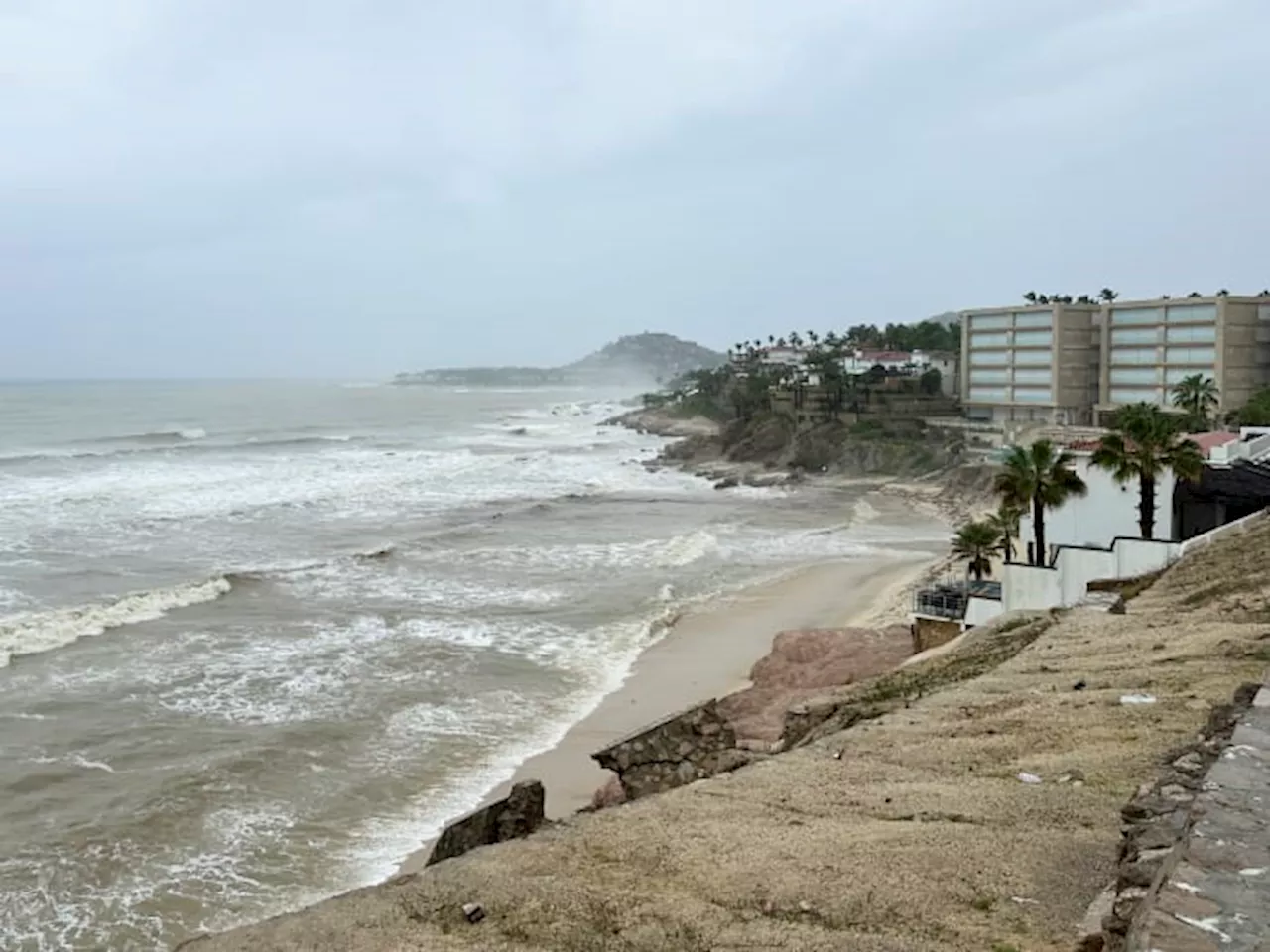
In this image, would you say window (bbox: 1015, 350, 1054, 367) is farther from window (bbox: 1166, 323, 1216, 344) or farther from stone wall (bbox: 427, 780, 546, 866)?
stone wall (bbox: 427, 780, 546, 866)

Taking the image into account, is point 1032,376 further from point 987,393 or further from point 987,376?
point 987,376

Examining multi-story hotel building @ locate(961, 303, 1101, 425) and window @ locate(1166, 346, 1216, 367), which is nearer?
window @ locate(1166, 346, 1216, 367)

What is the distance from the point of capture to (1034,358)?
7694 cm

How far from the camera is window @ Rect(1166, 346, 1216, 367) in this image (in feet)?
221

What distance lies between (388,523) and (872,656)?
95.2ft

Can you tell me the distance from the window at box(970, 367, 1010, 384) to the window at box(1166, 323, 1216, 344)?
12.2 m

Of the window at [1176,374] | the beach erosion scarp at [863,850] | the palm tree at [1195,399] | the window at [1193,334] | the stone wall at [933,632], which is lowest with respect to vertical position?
the stone wall at [933,632]

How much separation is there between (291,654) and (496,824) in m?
15.3

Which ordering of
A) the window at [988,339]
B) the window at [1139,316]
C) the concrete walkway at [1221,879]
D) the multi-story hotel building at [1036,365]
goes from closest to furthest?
the concrete walkway at [1221,879]
the window at [1139,316]
the multi-story hotel building at [1036,365]
the window at [988,339]

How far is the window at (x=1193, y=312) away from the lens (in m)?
67.6

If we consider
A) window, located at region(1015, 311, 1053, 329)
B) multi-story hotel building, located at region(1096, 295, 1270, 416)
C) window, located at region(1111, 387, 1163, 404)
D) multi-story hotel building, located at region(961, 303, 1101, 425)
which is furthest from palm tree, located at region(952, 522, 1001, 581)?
window, located at region(1015, 311, 1053, 329)

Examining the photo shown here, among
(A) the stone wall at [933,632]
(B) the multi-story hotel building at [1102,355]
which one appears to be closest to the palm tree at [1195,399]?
(B) the multi-story hotel building at [1102,355]

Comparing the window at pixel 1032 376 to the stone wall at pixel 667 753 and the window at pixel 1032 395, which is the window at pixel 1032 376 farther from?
the stone wall at pixel 667 753

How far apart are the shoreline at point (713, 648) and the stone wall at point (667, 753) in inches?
38.7
